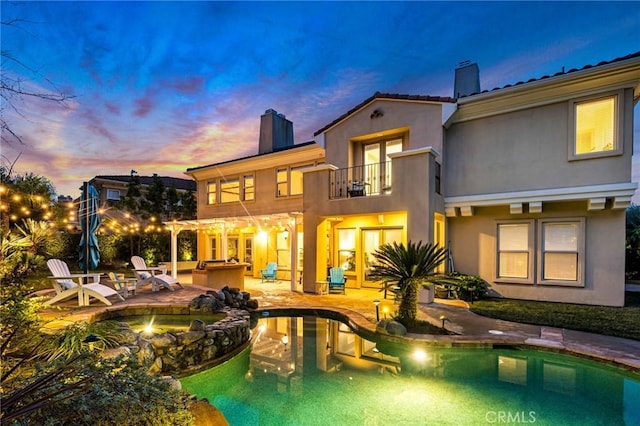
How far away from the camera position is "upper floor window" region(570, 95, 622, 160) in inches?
355

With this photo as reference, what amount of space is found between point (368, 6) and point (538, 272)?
38.0 ft

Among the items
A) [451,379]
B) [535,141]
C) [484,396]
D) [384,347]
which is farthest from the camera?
[535,141]

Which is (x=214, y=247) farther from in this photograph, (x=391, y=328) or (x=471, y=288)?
(x=471, y=288)

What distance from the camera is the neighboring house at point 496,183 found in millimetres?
9117

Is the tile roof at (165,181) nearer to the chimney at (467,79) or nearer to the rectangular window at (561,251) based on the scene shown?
the chimney at (467,79)

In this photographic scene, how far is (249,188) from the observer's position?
1711cm

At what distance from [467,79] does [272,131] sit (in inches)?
393

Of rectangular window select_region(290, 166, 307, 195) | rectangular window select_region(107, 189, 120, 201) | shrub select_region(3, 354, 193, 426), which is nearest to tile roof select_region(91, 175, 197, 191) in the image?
→ rectangular window select_region(107, 189, 120, 201)

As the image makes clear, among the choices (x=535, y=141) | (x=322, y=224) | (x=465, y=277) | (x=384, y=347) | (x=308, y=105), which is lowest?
(x=384, y=347)

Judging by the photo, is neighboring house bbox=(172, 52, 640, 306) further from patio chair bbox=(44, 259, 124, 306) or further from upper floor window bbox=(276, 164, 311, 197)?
patio chair bbox=(44, 259, 124, 306)

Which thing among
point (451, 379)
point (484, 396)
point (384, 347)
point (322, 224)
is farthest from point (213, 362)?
point (322, 224)

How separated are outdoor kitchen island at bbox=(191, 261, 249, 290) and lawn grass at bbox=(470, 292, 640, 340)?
8950 millimetres

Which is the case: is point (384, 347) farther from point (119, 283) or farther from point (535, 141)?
point (119, 283)

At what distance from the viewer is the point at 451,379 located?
5375 millimetres
